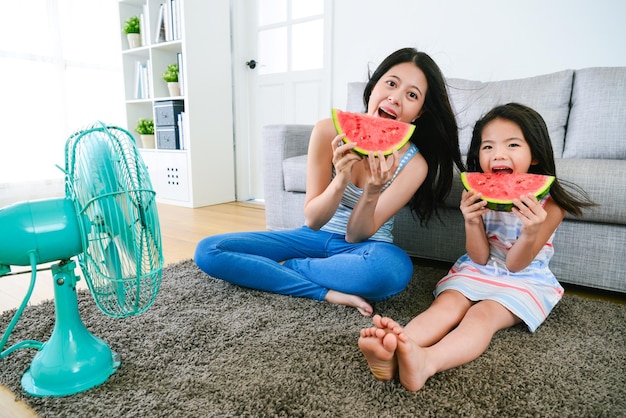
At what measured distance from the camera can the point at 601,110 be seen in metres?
2.01

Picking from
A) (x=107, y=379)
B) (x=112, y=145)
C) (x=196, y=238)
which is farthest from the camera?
(x=196, y=238)

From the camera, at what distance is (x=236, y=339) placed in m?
1.16

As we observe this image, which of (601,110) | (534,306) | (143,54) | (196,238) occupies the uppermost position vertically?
(143,54)

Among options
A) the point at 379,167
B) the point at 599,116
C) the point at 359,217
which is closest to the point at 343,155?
the point at 379,167

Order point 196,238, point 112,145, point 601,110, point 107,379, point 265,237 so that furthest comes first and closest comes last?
1. point 196,238
2. point 601,110
3. point 265,237
4. point 107,379
5. point 112,145

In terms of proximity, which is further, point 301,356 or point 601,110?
point 601,110

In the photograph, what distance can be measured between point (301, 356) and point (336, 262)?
402 millimetres

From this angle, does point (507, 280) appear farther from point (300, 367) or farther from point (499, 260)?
point (300, 367)

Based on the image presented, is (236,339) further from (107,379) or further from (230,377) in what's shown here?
(107,379)

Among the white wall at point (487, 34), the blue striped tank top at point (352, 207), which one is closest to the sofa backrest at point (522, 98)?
the white wall at point (487, 34)

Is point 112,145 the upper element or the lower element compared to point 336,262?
upper

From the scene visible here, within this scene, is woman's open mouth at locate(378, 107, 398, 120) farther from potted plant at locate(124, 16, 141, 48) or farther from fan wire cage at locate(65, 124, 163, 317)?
potted plant at locate(124, 16, 141, 48)

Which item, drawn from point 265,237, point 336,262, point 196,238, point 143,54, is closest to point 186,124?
point 143,54

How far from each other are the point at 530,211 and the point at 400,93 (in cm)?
55
